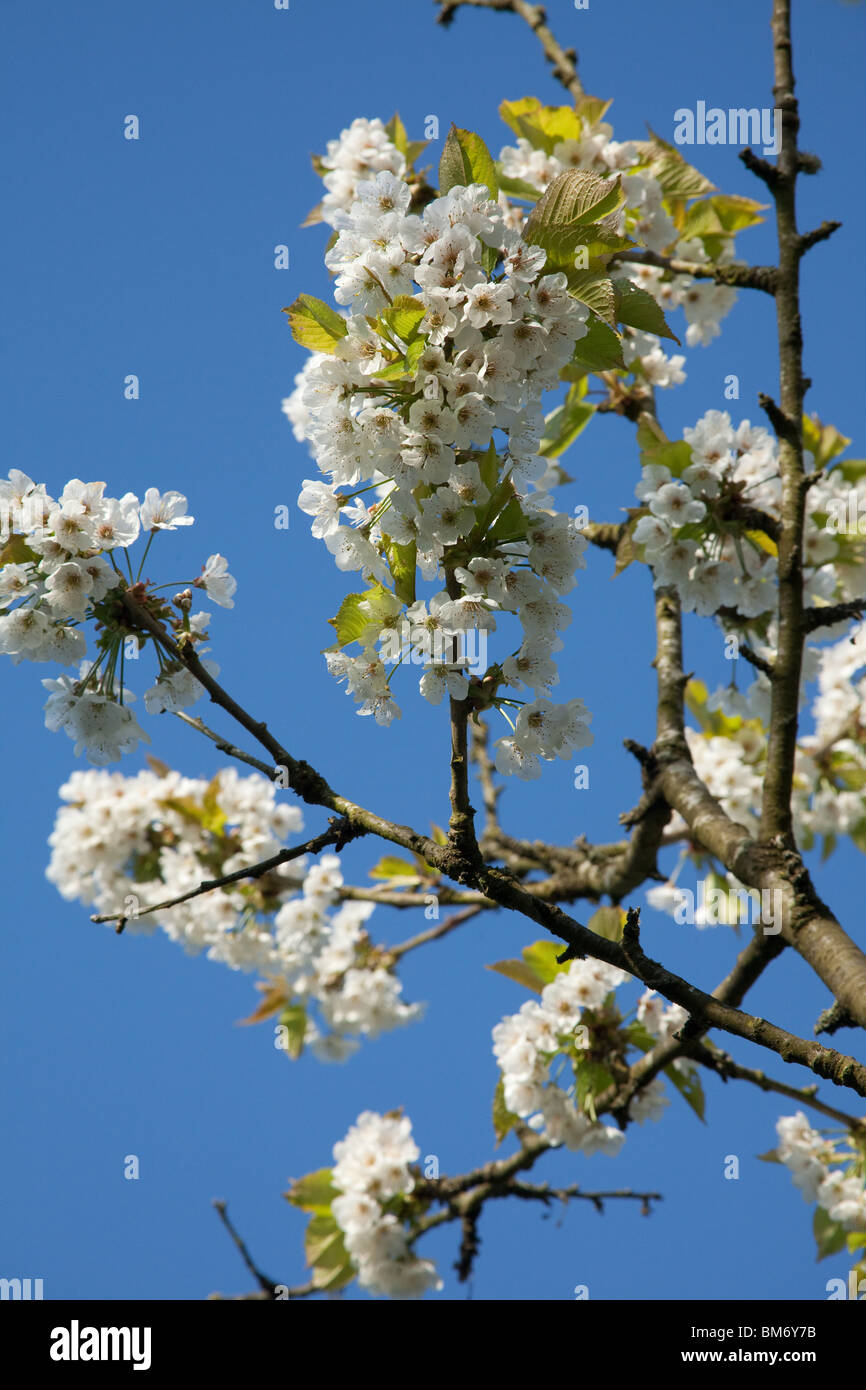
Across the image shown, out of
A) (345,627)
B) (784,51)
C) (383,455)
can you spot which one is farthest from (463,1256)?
(784,51)

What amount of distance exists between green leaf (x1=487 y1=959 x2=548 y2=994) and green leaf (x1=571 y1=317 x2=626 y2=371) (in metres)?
2.03

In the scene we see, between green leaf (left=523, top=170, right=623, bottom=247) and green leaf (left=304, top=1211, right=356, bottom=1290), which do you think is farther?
green leaf (left=304, top=1211, right=356, bottom=1290)

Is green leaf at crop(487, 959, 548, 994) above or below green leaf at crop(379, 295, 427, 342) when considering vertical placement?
below

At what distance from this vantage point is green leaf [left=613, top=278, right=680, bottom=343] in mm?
1823

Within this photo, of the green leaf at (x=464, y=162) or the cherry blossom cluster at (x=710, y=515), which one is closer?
the green leaf at (x=464, y=162)

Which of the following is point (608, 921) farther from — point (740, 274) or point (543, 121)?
point (543, 121)

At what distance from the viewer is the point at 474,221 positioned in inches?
65.0

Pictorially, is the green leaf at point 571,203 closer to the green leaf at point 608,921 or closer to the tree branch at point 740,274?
the tree branch at point 740,274

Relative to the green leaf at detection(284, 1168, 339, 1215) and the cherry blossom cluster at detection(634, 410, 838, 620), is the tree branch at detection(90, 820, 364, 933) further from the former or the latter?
the green leaf at detection(284, 1168, 339, 1215)

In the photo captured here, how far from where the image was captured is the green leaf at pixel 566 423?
3.67 metres

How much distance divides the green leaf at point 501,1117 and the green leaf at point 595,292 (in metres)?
2.46

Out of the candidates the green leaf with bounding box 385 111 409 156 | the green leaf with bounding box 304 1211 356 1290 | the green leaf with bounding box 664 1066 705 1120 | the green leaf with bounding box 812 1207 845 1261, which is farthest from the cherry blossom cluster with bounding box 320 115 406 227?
the green leaf with bounding box 812 1207 845 1261

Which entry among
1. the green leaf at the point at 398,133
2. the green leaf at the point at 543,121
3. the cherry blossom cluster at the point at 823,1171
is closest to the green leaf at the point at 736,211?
the green leaf at the point at 543,121
